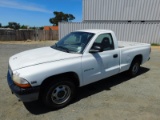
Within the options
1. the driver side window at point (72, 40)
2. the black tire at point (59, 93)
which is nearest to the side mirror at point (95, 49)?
the driver side window at point (72, 40)

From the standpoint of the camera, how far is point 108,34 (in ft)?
15.3

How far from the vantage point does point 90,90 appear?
15.1 ft

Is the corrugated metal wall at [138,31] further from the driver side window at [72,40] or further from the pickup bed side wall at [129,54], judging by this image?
the driver side window at [72,40]

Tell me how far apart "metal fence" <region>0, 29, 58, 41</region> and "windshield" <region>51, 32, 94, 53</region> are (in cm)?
1748

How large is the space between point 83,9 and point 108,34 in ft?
58.6

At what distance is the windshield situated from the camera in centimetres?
397

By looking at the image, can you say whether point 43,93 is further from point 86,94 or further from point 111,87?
point 111,87

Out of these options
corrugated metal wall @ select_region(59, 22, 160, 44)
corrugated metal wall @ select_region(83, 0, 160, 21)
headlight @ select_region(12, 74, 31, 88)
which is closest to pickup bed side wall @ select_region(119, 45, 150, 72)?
headlight @ select_region(12, 74, 31, 88)

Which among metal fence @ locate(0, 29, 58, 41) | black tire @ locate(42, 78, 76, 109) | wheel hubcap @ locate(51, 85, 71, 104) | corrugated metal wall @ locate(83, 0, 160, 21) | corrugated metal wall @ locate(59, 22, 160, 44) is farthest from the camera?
metal fence @ locate(0, 29, 58, 41)

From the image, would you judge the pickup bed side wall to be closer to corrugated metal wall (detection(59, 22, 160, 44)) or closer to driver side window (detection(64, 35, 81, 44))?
driver side window (detection(64, 35, 81, 44))

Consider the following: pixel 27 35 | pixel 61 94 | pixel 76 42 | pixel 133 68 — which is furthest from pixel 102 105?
pixel 27 35

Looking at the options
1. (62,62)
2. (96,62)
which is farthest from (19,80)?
(96,62)

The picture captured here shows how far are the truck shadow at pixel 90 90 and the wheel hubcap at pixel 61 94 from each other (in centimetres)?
28

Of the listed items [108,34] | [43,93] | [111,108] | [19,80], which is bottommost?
[111,108]
